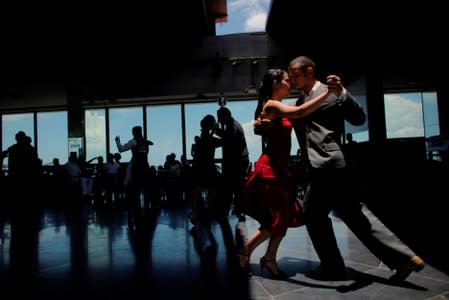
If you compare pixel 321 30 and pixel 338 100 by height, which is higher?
pixel 321 30

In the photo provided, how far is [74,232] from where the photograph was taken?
380cm

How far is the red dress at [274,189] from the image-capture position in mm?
1963

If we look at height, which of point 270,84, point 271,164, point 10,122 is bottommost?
point 271,164

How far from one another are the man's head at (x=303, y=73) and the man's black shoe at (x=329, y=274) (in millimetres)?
1047

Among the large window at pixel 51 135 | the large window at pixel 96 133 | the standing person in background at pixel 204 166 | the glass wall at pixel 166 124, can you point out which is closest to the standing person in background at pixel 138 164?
the standing person in background at pixel 204 166

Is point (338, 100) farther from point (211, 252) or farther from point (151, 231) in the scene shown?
point (151, 231)

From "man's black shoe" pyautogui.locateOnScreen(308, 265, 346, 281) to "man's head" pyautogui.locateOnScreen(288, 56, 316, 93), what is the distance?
3.44 ft

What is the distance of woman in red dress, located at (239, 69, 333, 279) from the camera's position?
196 centimetres

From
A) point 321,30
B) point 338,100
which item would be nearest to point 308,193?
point 338,100

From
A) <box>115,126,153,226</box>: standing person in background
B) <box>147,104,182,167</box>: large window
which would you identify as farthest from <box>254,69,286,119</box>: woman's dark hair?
<box>147,104,182,167</box>: large window

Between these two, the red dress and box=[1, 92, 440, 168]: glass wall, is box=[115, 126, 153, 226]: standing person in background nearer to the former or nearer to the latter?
the red dress

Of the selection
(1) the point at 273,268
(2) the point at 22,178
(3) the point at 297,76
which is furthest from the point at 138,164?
(3) the point at 297,76

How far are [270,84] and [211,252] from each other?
137cm

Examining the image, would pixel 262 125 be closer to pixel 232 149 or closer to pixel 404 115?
pixel 232 149
